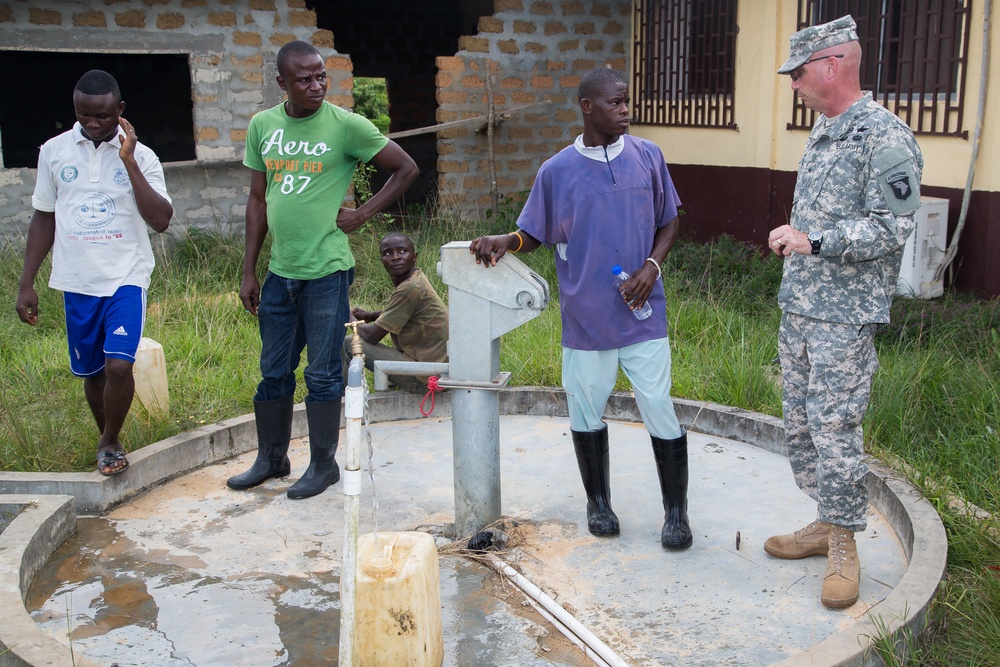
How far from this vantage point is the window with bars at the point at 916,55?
7.10 metres

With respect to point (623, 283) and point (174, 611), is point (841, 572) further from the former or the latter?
point (174, 611)

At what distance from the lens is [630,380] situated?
3.84 meters

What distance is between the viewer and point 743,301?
24.5 feet

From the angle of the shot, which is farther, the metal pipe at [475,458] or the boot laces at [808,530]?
the metal pipe at [475,458]

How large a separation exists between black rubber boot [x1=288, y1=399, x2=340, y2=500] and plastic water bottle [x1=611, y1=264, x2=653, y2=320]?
1.52 meters

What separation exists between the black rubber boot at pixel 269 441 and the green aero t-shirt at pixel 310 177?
671 millimetres

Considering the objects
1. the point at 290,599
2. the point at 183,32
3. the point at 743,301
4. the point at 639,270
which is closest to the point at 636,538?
the point at 639,270

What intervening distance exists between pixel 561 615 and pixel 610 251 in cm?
135

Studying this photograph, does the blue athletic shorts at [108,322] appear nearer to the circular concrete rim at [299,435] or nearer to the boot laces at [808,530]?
the circular concrete rim at [299,435]

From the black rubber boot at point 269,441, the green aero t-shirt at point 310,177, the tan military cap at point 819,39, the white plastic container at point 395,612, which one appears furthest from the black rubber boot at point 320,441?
the tan military cap at point 819,39

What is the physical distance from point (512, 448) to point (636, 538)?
1253 millimetres

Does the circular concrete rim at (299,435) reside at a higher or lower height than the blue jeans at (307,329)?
lower

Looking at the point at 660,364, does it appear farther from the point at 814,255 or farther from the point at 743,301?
the point at 743,301

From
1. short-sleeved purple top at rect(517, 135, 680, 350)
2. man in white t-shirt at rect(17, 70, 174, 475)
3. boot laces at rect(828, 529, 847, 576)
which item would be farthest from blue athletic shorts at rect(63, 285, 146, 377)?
boot laces at rect(828, 529, 847, 576)
